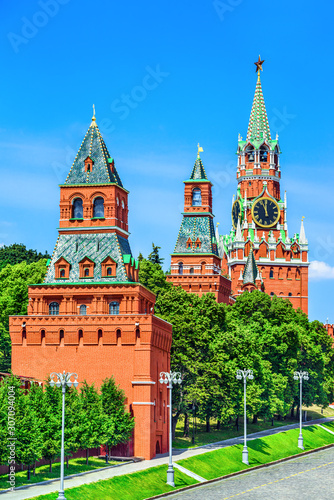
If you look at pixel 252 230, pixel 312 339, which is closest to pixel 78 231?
pixel 312 339

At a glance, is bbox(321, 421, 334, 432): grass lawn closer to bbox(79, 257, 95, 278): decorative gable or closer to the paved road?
the paved road

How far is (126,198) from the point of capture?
90.9 m

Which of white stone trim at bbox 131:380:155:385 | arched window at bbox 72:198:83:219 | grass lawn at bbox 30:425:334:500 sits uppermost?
arched window at bbox 72:198:83:219

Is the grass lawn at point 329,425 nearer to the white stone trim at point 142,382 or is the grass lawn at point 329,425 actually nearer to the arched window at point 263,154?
the white stone trim at point 142,382

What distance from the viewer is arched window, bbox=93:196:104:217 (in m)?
87.4

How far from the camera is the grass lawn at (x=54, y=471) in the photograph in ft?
208

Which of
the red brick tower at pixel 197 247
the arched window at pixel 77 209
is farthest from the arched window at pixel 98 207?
the red brick tower at pixel 197 247

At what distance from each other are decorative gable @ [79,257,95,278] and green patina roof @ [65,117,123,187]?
729 centimetres

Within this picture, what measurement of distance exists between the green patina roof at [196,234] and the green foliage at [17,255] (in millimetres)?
18390

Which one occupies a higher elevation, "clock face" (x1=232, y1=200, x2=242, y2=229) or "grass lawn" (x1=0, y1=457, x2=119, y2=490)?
"clock face" (x1=232, y1=200, x2=242, y2=229)

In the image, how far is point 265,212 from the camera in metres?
183

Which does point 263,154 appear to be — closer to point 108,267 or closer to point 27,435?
point 108,267

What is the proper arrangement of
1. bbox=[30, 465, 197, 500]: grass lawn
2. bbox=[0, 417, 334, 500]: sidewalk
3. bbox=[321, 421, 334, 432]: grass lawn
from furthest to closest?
bbox=[321, 421, 334, 432]: grass lawn → bbox=[30, 465, 197, 500]: grass lawn → bbox=[0, 417, 334, 500]: sidewalk

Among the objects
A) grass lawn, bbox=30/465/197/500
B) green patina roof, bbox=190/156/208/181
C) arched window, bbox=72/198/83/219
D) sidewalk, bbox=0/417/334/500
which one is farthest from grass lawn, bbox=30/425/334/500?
green patina roof, bbox=190/156/208/181
